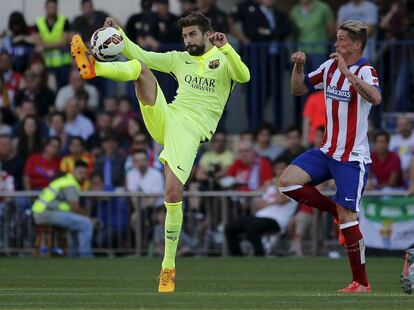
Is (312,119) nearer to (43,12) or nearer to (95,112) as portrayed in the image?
(95,112)

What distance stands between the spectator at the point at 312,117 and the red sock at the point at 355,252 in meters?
8.33

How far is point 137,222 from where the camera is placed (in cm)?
1942

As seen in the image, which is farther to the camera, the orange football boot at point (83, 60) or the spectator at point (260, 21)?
the spectator at point (260, 21)

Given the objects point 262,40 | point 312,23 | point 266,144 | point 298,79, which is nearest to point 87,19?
point 262,40

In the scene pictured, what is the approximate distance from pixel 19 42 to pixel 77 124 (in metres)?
1.96

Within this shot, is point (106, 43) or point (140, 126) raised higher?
point (106, 43)

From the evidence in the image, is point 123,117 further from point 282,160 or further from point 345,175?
point 345,175

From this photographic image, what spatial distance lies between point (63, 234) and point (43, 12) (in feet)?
19.0

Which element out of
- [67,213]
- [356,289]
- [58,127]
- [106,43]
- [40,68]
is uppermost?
[106,43]

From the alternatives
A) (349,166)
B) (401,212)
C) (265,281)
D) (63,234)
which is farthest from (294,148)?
(349,166)

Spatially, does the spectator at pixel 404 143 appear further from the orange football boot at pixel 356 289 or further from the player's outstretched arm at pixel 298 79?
the orange football boot at pixel 356 289

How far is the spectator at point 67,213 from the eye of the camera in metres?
19.3

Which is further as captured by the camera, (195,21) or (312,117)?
(312,117)

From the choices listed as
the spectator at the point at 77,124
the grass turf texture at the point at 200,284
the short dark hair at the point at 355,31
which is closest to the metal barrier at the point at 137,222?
the grass turf texture at the point at 200,284
